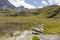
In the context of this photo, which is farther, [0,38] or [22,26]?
[22,26]

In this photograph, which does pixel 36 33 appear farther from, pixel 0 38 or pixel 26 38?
pixel 0 38

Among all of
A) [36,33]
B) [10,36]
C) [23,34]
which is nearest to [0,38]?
[10,36]

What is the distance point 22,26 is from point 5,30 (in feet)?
23.9

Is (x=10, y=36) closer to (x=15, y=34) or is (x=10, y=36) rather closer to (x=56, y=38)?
(x=15, y=34)

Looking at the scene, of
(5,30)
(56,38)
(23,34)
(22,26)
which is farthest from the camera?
(22,26)

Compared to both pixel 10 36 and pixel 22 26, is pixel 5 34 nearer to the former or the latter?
pixel 10 36

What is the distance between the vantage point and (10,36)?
53688mm

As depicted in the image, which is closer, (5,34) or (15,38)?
(15,38)

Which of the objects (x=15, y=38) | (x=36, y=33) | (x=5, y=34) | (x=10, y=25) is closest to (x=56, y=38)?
(x=36, y=33)

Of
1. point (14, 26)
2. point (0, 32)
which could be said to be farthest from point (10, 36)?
point (14, 26)

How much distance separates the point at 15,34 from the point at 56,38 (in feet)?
39.5

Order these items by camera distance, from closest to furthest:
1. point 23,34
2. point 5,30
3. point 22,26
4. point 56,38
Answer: point 56,38
point 23,34
point 5,30
point 22,26

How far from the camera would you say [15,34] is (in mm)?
54500

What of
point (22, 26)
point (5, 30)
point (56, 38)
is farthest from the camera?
point (22, 26)
